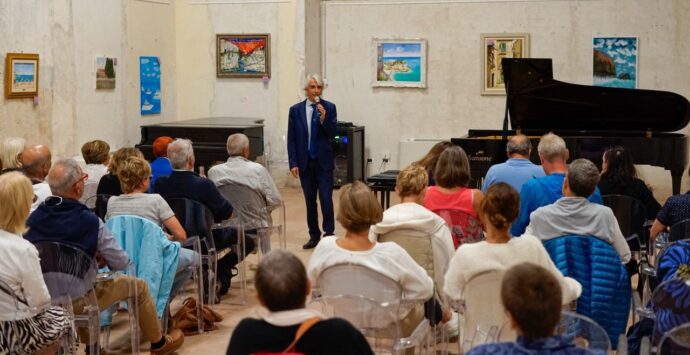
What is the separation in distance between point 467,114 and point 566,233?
807cm

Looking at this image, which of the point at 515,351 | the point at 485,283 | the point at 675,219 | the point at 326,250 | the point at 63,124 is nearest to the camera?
the point at 515,351

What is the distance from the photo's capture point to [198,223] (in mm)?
6430

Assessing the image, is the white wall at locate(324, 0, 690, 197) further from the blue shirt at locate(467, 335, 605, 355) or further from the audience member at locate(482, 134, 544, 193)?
the blue shirt at locate(467, 335, 605, 355)

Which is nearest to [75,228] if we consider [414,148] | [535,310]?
[535,310]

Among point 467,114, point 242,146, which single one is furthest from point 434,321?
point 467,114

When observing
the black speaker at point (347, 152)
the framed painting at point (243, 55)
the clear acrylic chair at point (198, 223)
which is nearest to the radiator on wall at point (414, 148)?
the black speaker at point (347, 152)

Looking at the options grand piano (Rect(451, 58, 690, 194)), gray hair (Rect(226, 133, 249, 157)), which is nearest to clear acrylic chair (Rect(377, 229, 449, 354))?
gray hair (Rect(226, 133, 249, 157))

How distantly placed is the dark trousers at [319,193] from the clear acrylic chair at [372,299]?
4653 mm

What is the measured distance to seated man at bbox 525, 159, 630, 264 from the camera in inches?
196

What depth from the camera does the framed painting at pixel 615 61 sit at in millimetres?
12266

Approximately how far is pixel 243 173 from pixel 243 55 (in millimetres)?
6072

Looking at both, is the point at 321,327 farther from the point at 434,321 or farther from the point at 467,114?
the point at 467,114

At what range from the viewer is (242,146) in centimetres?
759

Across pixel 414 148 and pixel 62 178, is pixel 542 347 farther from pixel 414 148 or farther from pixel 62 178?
pixel 414 148
